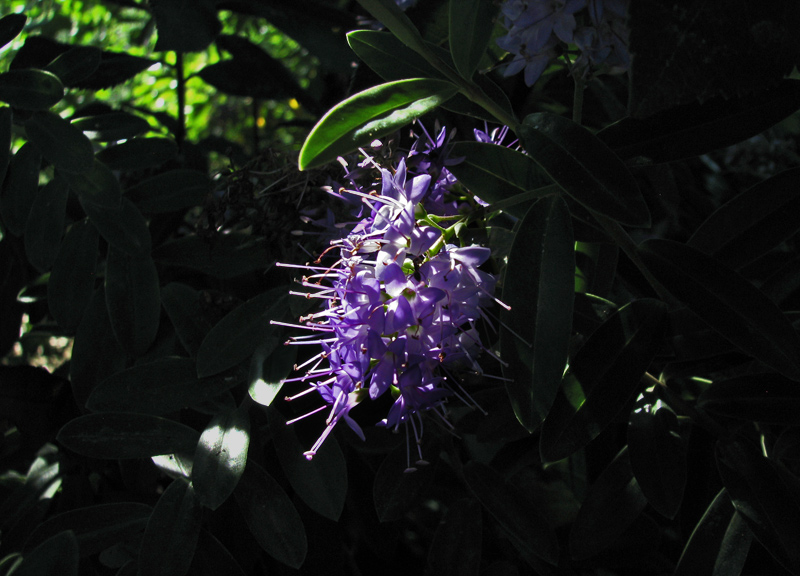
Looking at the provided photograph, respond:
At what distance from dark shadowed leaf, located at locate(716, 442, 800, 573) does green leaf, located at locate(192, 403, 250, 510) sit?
0.61 metres

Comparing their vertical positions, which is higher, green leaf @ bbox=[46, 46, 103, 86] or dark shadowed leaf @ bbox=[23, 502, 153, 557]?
green leaf @ bbox=[46, 46, 103, 86]

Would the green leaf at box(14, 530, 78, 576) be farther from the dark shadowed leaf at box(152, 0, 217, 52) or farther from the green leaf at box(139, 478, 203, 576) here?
the dark shadowed leaf at box(152, 0, 217, 52)

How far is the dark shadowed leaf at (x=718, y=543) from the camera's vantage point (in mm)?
822

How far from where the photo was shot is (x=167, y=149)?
1.11 m

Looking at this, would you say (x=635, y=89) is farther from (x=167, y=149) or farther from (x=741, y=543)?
(x=167, y=149)

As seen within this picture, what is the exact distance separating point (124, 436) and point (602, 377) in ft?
2.06

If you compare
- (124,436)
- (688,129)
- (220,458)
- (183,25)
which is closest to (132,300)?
(124,436)

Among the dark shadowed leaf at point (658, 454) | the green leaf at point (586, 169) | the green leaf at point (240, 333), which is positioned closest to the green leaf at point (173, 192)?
the green leaf at point (240, 333)

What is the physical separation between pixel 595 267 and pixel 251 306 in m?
0.49

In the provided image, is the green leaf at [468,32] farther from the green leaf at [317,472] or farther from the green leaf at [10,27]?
the green leaf at [10,27]

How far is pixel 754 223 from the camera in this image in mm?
832

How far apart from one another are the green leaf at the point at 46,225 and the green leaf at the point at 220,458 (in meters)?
0.40

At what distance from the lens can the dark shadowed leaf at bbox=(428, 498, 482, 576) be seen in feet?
3.00

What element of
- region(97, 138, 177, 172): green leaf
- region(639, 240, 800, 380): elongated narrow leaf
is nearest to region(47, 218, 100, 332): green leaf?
region(97, 138, 177, 172): green leaf
